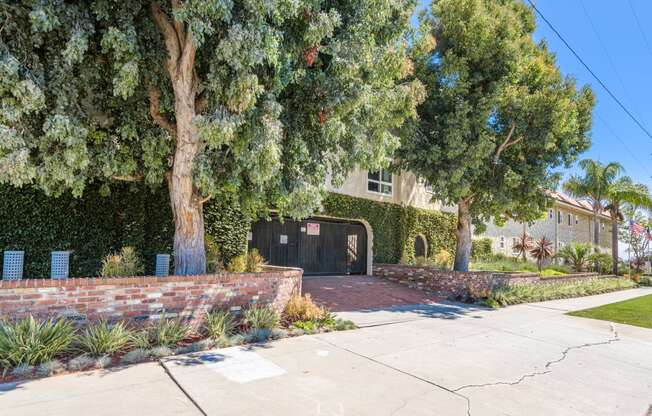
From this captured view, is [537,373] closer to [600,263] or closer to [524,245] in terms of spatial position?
[524,245]

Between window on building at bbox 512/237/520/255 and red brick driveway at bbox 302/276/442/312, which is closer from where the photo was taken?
red brick driveway at bbox 302/276/442/312

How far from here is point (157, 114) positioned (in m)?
7.82

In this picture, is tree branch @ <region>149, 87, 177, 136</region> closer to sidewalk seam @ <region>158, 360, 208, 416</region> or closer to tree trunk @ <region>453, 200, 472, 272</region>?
sidewalk seam @ <region>158, 360, 208, 416</region>

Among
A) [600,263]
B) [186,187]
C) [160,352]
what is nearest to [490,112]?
[186,187]

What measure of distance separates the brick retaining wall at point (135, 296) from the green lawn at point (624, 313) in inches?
366

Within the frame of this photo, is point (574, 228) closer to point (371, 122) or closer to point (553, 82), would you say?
point (553, 82)

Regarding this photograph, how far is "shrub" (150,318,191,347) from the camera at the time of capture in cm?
614

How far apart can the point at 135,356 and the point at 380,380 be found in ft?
11.2

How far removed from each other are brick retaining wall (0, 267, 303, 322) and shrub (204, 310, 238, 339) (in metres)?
0.23

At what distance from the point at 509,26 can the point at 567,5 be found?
5.53 feet

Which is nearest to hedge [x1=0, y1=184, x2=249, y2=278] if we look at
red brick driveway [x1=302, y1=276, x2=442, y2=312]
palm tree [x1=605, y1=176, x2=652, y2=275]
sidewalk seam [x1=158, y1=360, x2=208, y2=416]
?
red brick driveway [x1=302, y1=276, x2=442, y2=312]

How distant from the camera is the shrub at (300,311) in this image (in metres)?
8.16

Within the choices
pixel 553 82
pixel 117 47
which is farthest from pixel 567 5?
pixel 117 47

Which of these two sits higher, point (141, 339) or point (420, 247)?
point (420, 247)
